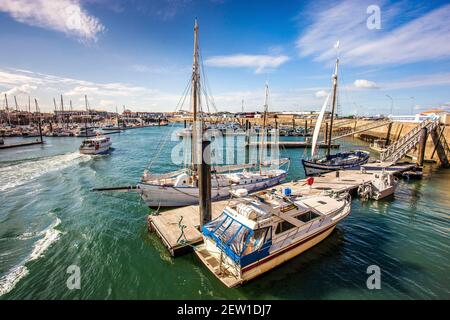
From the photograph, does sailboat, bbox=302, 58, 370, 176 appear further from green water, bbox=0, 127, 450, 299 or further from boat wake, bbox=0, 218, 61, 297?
boat wake, bbox=0, 218, 61, 297

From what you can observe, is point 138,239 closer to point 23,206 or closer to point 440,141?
point 23,206

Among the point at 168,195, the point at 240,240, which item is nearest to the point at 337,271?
the point at 240,240

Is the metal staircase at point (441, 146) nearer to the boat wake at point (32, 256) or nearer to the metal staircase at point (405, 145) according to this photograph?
the metal staircase at point (405, 145)

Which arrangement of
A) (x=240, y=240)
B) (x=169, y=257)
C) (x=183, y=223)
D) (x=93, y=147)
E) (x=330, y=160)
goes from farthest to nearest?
(x=93, y=147), (x=330, y=160), (x=183, y=223), (x=169, y=257), (x=240, y=240)

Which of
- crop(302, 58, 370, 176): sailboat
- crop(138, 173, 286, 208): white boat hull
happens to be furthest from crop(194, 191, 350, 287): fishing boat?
crop(302, 58, 370, 176): sailboat

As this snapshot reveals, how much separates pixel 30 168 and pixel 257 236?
43.1 meters

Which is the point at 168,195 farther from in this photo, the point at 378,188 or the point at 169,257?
the point at 378,188

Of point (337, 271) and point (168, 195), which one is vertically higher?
point (168, 195)

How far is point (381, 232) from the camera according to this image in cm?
1605

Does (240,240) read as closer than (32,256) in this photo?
Yes

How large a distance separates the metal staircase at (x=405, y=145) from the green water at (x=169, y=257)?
11639mm

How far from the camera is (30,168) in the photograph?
36375 millimetres

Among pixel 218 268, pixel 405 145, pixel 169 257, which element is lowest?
pixel 169 257
